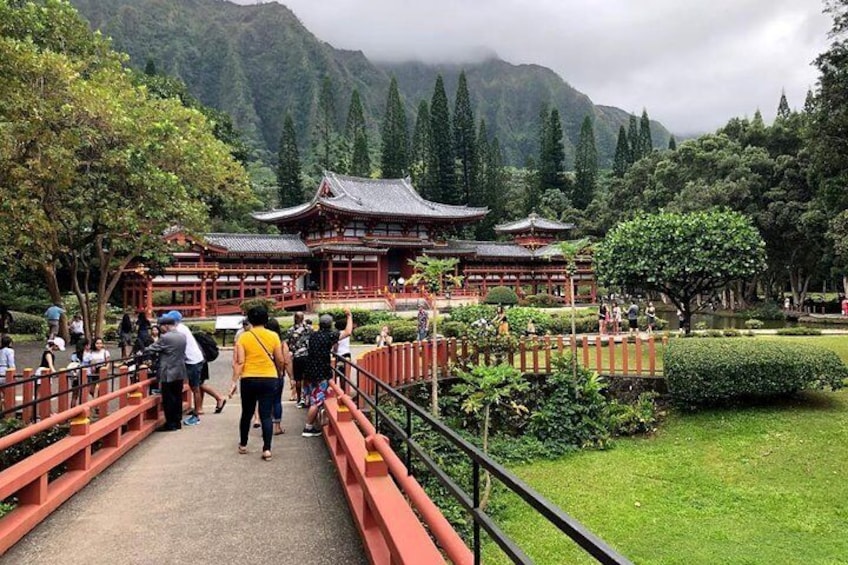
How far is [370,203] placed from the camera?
41094 mm

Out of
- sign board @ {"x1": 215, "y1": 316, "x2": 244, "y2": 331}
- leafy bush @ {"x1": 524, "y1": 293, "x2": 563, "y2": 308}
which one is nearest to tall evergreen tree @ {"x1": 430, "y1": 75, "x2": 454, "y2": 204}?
leafy bush @ {"x1": 524, "y1": 293, "x2": 563, "y2": 308}

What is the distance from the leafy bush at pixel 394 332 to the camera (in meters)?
22.2

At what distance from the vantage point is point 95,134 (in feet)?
39.3

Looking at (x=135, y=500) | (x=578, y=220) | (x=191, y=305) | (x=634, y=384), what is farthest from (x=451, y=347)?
(x=578, y=220)

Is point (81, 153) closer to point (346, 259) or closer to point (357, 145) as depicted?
point (346, 259)

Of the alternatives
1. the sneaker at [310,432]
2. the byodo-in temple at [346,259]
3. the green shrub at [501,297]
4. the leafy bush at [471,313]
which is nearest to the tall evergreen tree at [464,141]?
the byodo-in temple at [346,259]

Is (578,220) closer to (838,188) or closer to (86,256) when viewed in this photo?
(838,188)

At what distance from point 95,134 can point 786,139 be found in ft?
137

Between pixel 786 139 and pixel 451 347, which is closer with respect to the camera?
pixel 451 347

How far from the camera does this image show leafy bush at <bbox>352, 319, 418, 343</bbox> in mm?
22172

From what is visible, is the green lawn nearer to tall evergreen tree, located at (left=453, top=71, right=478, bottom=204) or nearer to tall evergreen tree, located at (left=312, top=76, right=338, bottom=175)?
tall evergreen tree, located at (left=453, top=71, right=478, bottom=204)

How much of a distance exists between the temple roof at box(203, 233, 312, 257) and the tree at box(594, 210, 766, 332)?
22.5 metres

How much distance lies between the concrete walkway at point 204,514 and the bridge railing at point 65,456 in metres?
0.11

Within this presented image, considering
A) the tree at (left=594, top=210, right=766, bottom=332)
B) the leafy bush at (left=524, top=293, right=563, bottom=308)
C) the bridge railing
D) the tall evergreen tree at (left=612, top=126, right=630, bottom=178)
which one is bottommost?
the bridge railing
